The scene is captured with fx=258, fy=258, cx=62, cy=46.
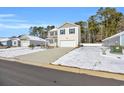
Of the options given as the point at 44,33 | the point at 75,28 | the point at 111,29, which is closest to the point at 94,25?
the point at 75,28

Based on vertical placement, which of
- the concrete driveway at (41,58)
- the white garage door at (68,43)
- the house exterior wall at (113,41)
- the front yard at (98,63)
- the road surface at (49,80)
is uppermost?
the house exterior wall at (113,41)

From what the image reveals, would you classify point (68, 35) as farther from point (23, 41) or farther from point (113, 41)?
point (23, 41)

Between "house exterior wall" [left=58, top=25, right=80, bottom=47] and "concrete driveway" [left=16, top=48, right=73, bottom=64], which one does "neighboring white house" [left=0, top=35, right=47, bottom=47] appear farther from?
"concrete driveway" [left=16, top=48, right=73, bottom=64]

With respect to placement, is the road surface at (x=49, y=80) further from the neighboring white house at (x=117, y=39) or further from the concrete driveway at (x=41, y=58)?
the neighboring white house at (x=117, y=39)

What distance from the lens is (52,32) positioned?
70875 millimetres

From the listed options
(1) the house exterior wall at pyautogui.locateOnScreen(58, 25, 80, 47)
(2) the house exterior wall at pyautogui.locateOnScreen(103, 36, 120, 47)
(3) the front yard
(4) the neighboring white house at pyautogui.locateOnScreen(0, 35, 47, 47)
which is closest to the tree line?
(2) the house exterior wall at pyautogui.locateOnScreen(103, 36, 120, 47)

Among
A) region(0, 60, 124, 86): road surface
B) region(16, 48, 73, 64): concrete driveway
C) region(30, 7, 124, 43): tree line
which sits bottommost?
region(16, 48, 73, 64): concrete driveway

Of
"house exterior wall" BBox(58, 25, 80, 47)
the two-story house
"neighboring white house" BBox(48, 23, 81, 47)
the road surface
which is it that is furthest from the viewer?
the two-story house

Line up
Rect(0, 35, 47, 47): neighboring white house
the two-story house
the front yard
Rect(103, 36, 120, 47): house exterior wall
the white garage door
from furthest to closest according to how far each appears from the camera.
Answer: Rect(0, 35, 47, 47): neighboring white house → the two-story house → the white garage door → Rect(103, 36, 120, 47): house exterior wall → the front yard

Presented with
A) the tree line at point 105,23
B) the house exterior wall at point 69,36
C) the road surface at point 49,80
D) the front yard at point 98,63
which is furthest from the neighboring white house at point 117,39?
the road surface at point 49,80

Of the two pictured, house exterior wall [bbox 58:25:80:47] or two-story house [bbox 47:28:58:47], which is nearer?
house exterior wall [bbox 58:25:80:47]
